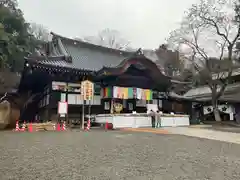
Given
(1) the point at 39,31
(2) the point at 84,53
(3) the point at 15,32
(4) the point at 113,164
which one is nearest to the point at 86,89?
(2) the point at 84,53

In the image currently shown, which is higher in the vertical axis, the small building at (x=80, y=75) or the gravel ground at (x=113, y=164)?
the small building at (x=80, y=75)

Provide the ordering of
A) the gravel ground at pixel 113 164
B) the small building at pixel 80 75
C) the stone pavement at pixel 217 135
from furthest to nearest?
the small building at pixel 80 75, the stone pavement at pixel 217 135, the gravel ground at pixel 113 164

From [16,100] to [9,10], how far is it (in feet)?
43.6

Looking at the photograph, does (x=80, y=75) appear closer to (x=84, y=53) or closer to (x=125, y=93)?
(x=125, y=93)

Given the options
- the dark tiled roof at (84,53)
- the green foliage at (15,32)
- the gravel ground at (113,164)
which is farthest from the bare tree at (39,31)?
the gravel ground at (113,164)

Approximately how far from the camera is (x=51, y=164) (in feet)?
14.9

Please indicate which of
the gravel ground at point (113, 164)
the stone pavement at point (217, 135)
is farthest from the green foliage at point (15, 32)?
the gravel ground at point (113, 164)

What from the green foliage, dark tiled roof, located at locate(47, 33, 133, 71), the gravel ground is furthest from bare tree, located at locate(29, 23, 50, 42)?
the gravel ground

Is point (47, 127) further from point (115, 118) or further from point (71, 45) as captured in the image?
point (71, 45)

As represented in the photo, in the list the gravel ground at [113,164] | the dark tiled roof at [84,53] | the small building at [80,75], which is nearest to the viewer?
the gravel ground at [113,164]

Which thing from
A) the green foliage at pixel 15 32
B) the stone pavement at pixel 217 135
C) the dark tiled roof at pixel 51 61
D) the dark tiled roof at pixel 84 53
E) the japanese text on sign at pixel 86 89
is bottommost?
the stone pavement at pixel 217 135

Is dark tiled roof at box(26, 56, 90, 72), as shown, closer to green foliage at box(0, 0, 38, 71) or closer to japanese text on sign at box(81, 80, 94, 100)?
japanese text on sign at box(81, 80, 94, 100)

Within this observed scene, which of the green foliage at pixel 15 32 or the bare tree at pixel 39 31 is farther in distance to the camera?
the bare tree at pixel 39 31

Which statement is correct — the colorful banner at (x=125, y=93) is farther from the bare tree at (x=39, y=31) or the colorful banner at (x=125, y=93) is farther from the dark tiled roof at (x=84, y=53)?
the bare tree at (x=39, y=31)
